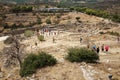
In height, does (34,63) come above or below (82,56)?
below

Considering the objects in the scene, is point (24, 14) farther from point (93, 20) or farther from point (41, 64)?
point (41, 64)

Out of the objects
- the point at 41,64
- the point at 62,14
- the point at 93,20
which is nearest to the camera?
the point at 41,64

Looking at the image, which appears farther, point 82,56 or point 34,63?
point 82,56

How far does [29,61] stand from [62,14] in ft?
161

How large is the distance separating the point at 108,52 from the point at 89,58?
21.9 ft

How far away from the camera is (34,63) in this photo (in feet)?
68.5

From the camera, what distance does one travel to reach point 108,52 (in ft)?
91.7

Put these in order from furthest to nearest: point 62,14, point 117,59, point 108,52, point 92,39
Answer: point 62,14 → point 92,39 → point 108,52 → point 117,59

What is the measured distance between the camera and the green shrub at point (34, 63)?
20469mm

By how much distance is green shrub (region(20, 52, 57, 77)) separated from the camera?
20.5 metres

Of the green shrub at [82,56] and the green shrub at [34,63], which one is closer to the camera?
the green shrub at [34,63]

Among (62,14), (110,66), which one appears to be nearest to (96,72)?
(110,66)

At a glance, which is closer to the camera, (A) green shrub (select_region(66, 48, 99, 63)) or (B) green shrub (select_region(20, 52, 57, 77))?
(B) green shrub (select_region(20, 52, 57, 77))

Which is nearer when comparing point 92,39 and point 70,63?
point 70,63
